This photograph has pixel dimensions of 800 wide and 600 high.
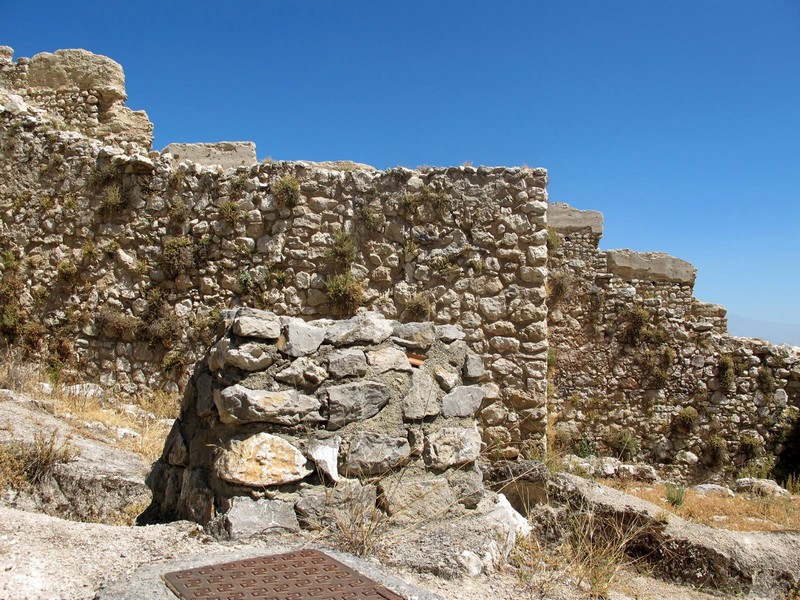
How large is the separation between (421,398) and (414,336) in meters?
0.51

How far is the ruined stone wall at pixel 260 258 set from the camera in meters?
8.76

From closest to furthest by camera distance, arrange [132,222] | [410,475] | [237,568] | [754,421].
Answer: [237,568] < [410,475] < [132,222] < [754,421]

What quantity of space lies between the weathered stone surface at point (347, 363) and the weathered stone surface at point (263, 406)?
267mm

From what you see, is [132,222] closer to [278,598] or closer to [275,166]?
[275,166]

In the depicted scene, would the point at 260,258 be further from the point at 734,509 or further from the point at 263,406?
the point at 734,509

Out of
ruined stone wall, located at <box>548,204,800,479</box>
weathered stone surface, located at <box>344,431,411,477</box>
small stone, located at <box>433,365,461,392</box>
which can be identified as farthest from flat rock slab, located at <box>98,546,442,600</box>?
ruined stone wall, located at <box>548,204,800,479</box>

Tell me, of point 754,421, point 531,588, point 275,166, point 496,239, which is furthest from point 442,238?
point 754,421

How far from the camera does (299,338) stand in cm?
434

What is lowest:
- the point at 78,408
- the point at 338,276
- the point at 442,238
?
the point at 78,408

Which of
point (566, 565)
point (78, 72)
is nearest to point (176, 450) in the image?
point (566, 565)

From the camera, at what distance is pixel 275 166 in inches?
356

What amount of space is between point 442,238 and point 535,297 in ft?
4.65

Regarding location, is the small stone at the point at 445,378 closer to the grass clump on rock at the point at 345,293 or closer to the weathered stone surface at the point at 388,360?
the weathered stone surface at the point at 388,360

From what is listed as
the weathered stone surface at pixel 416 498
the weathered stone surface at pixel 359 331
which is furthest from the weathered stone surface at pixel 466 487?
the weathered stone surface at pixel 359 331
